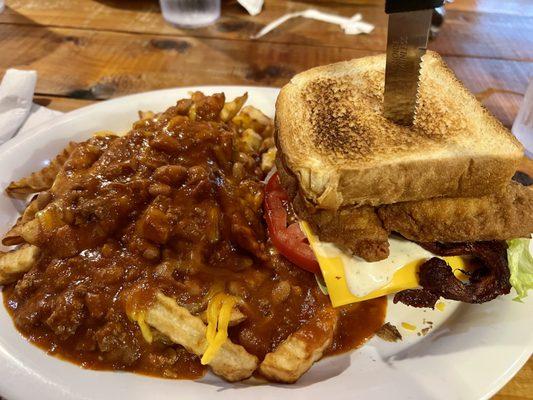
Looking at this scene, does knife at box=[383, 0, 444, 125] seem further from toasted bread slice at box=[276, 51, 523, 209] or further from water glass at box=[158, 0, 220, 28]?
water glass at box=[158, 0, 220, 28]

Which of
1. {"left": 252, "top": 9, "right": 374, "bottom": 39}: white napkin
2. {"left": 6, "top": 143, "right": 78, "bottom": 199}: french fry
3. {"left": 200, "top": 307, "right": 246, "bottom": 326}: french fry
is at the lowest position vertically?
{"left": 200, "top": 307, "right": 246, "bottom": 326}: french fry

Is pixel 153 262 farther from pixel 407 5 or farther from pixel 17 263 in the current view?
pixel 407 5

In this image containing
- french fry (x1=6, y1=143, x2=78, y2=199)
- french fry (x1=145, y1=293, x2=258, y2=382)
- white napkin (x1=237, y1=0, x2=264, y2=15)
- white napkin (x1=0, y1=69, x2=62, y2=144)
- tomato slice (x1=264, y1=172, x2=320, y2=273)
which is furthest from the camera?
white napkin (x1=237, y1=0, x2=264, y2=15)

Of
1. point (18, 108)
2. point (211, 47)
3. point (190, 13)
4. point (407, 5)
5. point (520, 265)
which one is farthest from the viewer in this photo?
point (190, 13)

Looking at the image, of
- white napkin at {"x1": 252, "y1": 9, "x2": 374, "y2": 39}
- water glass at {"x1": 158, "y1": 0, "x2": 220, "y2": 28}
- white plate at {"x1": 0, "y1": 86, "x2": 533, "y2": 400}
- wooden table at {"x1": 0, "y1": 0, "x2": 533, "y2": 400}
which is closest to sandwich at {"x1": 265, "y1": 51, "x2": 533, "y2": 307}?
white plate at {"x1": 0, "y1": 86, "x2": 533, "y2": 400}

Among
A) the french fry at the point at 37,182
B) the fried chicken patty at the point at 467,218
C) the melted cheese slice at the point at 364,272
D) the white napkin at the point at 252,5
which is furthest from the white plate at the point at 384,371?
the white napkin at the point at 252,5

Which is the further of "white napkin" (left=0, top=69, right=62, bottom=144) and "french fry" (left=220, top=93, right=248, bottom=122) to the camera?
"white napkin" (left=0, top=69, right=62, bottom=144)

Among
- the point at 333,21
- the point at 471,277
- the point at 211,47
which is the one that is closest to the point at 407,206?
the point at 471,277

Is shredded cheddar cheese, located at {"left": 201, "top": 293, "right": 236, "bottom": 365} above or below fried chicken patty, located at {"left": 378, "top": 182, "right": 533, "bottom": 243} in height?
below
